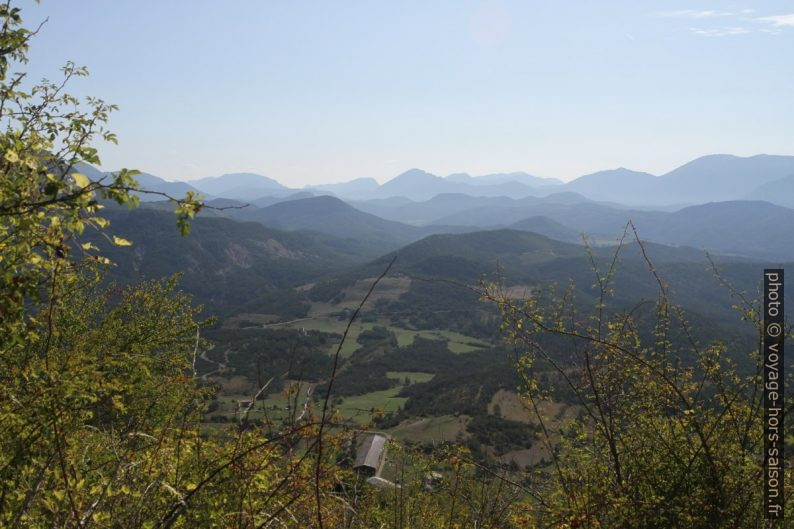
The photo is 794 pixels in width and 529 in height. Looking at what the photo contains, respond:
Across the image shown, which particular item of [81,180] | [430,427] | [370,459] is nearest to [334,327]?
[430,427]

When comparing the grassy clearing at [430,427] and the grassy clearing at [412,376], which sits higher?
the grassy clearing at [430,427]


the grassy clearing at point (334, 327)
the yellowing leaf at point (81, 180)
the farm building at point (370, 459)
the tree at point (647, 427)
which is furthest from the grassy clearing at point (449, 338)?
the yellowing leaf at point (81, 180)

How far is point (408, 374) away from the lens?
129 metres

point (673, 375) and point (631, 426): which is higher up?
point (673, 375)

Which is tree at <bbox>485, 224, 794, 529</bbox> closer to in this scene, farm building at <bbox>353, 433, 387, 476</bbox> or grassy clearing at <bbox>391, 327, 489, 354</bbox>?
farm building at <bbox>353, 433, 387, 476</bbox>

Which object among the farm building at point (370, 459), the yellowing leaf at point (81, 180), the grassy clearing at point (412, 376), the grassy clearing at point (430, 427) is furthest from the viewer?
the grassy clearing at point (412, 376)

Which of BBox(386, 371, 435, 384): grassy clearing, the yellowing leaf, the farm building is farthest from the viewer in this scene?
BBox(386, 371, 435, 384): grassy clearing

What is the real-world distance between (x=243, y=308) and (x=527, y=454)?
152267 mm

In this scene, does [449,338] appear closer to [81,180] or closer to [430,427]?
[430,427]

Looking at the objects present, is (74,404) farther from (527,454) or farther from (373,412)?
(527,454)

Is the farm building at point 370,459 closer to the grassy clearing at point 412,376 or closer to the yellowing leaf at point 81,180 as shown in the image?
the yellowing leaf at point 81,180

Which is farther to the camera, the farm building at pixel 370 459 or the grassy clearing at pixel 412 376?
the grassy clearing at pixel 412 376

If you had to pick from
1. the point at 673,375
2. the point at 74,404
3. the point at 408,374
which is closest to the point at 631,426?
the point at 673,375

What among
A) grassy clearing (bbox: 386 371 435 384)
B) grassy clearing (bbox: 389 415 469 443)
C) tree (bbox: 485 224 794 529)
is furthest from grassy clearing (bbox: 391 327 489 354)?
tree (bbox: 485 224 794 529)
